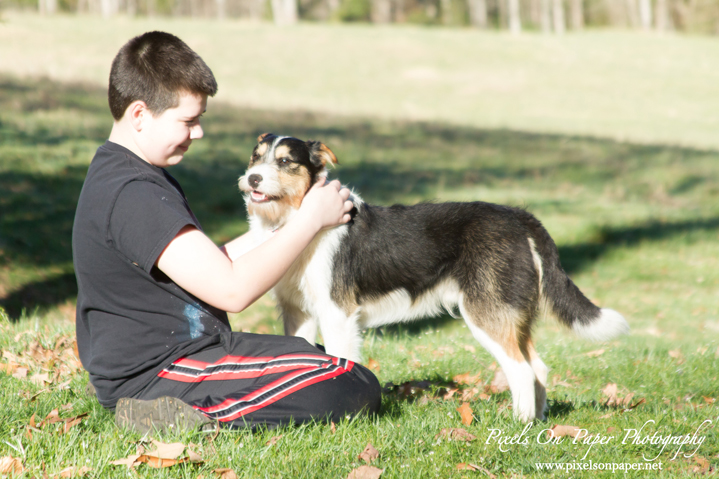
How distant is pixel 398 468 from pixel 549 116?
2938 cm

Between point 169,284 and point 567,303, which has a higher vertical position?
point 169,284

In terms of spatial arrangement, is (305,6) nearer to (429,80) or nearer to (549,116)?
(429,80)

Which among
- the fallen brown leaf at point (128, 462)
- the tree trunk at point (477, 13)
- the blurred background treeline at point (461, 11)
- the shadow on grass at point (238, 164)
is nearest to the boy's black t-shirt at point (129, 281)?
the fallen brown leaf at point (128, 462)

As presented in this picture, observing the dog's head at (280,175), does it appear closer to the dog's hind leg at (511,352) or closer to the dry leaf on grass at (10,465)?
the dog's hind leg at (511,352)

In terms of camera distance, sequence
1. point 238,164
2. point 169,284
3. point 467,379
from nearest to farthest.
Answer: point 169,284 → point 467,379 → point 238,164

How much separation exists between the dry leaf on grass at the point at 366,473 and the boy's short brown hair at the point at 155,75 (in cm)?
202

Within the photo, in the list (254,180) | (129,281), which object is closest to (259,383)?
(129,281)

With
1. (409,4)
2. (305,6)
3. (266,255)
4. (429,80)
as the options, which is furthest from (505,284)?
(305,6)

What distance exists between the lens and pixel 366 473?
3217 millimetres

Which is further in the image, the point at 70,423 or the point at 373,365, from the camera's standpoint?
the point at 373,365

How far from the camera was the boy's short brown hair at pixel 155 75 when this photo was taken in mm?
3203

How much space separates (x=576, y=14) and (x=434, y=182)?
66.7 meters

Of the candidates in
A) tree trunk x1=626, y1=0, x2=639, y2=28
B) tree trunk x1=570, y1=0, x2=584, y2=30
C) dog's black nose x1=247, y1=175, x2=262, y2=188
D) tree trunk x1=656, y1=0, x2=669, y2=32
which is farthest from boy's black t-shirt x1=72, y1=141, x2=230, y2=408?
tree trunk x1=626, y1=0, x2=639, y2=28

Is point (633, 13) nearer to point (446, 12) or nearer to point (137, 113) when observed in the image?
point (446, 12)
